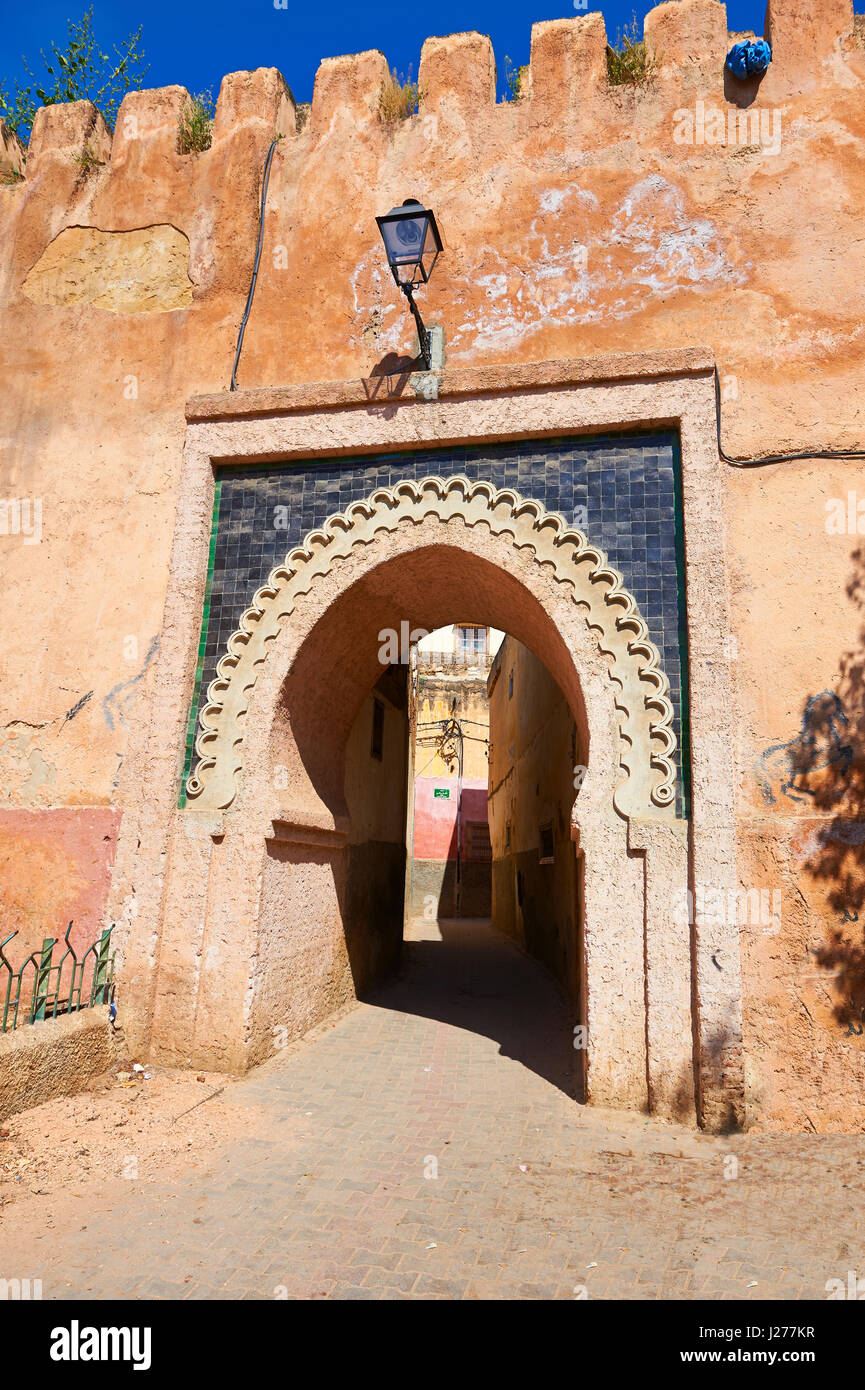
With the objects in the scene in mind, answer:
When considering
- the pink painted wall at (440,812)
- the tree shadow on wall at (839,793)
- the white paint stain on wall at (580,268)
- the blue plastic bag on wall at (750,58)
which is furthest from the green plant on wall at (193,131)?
the pink painted wall at (440,812)

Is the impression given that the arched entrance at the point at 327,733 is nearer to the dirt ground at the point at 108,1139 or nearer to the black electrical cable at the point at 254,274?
the dirt ground at the point at 108,1139

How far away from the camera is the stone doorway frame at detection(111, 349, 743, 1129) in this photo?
4688 mm

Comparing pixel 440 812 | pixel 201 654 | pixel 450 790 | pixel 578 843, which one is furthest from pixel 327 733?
pixel 450 790

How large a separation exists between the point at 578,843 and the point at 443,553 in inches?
87.7

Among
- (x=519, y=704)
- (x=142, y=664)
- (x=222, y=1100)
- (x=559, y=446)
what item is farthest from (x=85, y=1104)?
(x=519, y=704)

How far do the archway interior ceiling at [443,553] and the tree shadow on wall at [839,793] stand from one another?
68cm

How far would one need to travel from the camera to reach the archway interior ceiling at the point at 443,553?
17.7ft

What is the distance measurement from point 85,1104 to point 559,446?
5.08 metres

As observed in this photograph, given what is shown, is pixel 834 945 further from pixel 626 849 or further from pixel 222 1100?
pixel 222 1100

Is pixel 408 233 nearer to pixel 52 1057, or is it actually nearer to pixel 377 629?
pixel 377 629
